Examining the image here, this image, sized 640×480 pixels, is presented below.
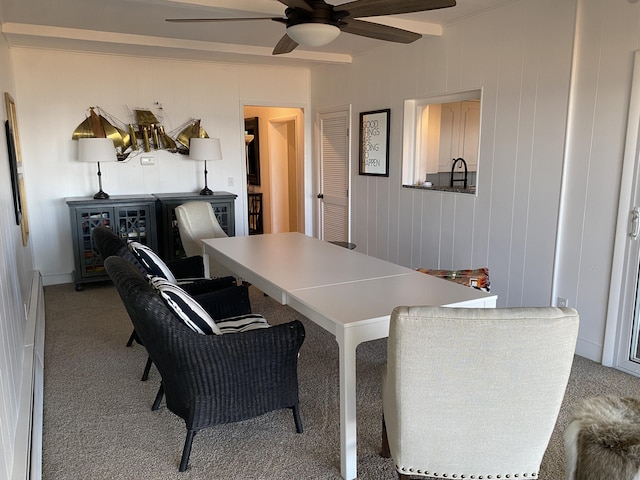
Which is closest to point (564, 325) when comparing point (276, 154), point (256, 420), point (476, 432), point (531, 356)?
point (531, 356)

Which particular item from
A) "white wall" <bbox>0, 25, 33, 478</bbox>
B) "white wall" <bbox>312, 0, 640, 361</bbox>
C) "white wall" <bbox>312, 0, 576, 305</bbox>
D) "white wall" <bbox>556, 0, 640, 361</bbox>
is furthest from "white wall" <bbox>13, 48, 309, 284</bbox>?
"white wall" <bbox>556, 0, 640, 361</bbox>

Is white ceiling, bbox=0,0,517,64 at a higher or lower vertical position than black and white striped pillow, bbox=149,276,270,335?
higher

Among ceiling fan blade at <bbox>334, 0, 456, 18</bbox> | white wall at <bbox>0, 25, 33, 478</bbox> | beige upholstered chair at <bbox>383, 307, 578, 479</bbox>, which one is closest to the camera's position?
beige upholstered chair at <bbox>383, 307, 578, 479</bbox>

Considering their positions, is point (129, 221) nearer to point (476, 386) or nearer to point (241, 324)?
point (241, 324)

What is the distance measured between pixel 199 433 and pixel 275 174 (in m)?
5.50

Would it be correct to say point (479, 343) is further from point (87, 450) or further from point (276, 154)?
point (276, 154)

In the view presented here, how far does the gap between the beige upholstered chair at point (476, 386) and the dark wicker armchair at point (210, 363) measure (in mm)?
655

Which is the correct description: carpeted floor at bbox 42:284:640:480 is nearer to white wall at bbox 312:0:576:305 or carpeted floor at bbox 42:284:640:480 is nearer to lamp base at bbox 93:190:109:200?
white wall at bbox 312:0:576:305

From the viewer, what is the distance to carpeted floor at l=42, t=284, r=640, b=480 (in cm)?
217

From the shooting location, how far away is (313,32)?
2.47 meters

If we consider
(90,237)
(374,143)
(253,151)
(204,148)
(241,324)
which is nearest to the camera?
(241,324)

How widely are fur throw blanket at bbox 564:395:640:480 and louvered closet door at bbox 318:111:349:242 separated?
4.44m

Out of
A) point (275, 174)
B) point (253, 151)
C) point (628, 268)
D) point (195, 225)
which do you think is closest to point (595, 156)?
point (628, 268)

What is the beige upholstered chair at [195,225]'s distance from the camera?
4.35 metres
